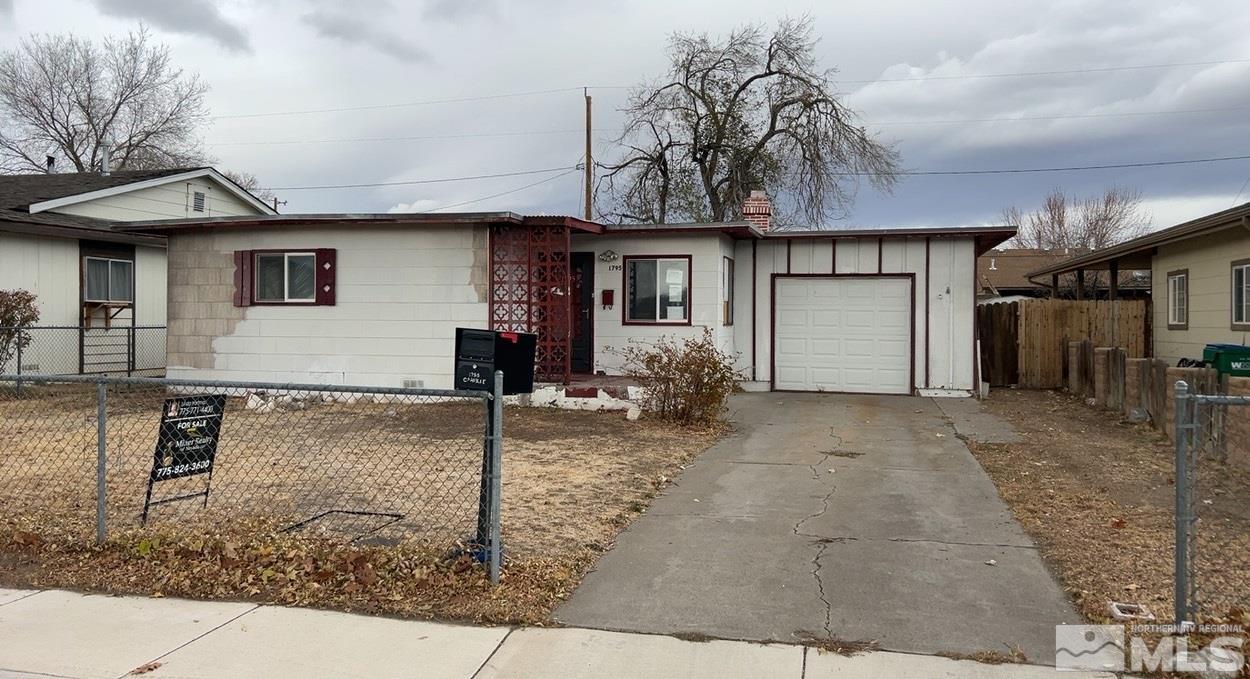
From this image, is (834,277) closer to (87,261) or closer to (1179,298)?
(1179,298)

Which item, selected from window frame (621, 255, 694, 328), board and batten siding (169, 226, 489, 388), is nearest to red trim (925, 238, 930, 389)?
window frame (621, 255, 694, 328)

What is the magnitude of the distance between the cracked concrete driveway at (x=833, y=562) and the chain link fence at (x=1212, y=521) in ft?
2.08

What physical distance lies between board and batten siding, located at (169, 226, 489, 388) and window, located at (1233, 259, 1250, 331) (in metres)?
11.6

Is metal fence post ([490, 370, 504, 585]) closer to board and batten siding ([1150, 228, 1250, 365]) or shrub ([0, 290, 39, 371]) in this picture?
board and batten siding ([1150, 228, 1250, 365])

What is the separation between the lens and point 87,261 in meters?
17.7

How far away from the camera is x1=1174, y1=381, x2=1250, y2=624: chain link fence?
431 centimetres

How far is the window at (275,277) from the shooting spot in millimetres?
14812

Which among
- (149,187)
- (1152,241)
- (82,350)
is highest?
(149,187)

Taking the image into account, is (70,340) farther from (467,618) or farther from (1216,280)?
(1216,280)

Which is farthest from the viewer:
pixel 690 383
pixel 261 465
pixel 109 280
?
pixel 109 280

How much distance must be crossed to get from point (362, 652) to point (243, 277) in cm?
1208

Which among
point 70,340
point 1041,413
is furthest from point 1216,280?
point 70,340

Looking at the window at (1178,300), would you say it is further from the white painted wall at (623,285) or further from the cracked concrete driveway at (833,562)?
the cracked concrete driveway at (833,562)

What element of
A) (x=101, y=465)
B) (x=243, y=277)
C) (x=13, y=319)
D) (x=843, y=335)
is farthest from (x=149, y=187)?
(x=101, y=465)
